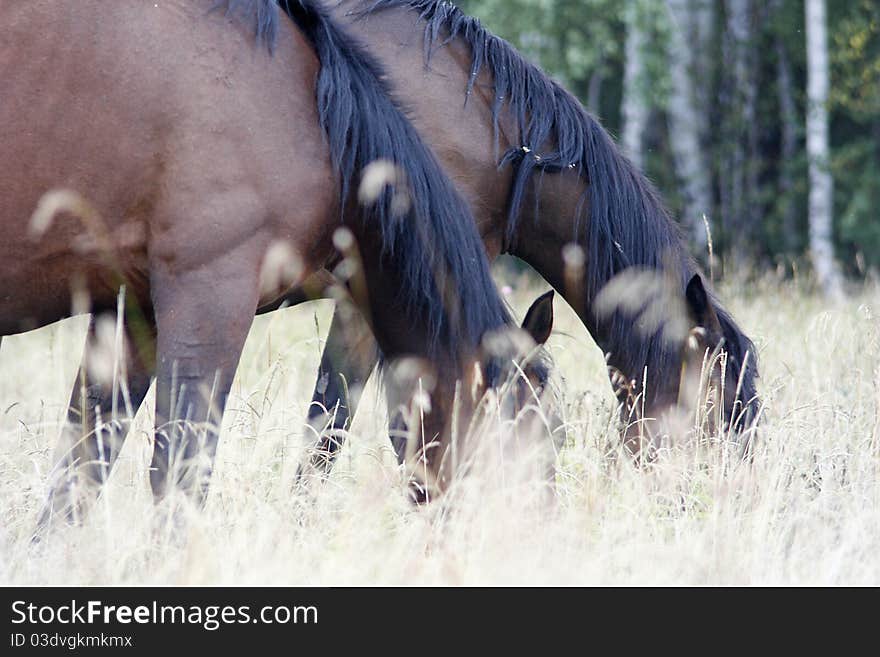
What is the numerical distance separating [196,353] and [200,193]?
443mm

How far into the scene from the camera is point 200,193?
10.5ft

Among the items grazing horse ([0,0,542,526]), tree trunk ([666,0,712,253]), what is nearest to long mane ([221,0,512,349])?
grazing horse ([0,0,542,526])

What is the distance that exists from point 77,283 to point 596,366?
376cm

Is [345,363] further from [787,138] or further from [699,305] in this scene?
[787,138]

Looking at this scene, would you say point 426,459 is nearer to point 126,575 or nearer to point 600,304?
point 126,575

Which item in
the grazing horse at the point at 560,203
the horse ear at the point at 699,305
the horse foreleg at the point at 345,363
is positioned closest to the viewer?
the horse ear at the point at 699,305

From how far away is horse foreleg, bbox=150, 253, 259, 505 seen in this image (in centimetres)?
323

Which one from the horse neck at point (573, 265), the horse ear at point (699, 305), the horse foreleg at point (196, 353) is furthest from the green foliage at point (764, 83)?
the horse foreleg at point (196, 353)

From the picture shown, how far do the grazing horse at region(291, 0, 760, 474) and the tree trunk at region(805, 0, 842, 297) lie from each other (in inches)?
271

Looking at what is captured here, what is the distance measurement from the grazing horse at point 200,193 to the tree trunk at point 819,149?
8.30 metres

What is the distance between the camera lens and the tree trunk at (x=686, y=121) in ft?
41.4

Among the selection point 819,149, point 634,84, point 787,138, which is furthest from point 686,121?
point 787,138

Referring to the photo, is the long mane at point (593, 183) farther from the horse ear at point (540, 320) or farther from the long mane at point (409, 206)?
the long mane at point (409, 206)

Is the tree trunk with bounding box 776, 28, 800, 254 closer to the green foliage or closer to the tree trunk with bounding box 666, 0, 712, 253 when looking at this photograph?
the green foliage
